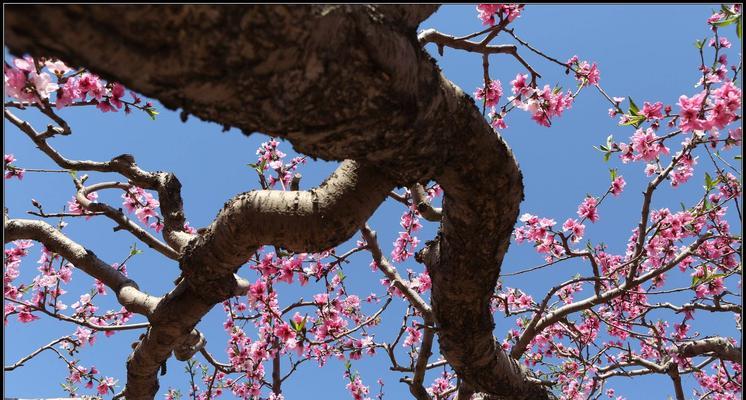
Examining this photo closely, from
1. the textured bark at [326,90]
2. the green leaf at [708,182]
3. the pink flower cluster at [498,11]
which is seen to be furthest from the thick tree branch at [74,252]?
the green leaf at [708,182]

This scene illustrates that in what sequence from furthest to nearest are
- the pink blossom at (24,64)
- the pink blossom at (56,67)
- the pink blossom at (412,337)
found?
1. the pink blossom at (412,337)
2. the pink blossom at (56,67)
3. the pink blossom at (24,64)

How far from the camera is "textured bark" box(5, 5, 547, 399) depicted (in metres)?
0.88

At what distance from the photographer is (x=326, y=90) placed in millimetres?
1208

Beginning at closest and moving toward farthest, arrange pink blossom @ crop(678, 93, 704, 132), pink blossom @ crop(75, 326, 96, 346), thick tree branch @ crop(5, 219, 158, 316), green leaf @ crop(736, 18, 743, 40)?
green leaf @ crop(736, 18, 743, 40)
pink blossom @ crop(678, 93, 704, 132)
thick tree branch @ crop(5, 219, 158, 316)
pink blossom @ crop(75, 326, 96, 346)

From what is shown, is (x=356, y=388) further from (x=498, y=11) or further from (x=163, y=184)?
(x=498, y=11)

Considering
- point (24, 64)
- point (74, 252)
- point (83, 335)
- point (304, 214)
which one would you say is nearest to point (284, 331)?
point (74, 252)

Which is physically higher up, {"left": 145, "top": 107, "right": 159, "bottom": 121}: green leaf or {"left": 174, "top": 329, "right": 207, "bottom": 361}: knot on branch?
{"left": 145, "top": 107, "right": 159, "bottom": 121}: green leaf

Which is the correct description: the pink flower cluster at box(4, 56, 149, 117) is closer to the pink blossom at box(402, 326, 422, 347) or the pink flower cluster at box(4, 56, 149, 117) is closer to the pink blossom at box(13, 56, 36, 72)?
the pink blossom at box(13, 56, 36, 72)

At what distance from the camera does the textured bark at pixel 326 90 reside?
0.88 meters

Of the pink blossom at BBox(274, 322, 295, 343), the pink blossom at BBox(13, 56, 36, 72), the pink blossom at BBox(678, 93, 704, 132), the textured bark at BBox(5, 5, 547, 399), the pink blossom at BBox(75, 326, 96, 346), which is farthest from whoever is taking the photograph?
the pink blossom at BBox(75, 326, 96, 346)

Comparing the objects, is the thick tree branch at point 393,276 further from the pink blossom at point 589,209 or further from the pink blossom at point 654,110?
the pink blossom at point 654,110

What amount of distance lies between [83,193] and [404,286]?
9.42 ft

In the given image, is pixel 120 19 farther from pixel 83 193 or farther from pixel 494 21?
pixel 83 193

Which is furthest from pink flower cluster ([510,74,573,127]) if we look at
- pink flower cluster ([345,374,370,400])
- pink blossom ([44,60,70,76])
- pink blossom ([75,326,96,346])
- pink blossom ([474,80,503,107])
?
pink blossom ([75,326,96,346])
